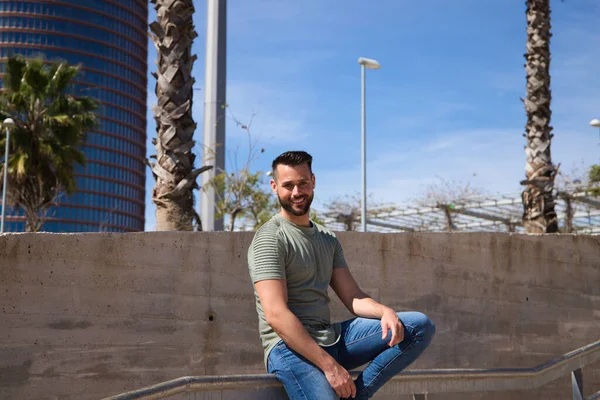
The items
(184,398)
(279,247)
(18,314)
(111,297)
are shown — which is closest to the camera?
(184,398)

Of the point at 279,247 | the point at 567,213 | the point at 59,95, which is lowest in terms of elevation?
the point at 279,247

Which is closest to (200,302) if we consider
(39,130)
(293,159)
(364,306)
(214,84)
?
(364,306)

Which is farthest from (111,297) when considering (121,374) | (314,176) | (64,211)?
(64,211)

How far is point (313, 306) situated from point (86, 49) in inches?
4744

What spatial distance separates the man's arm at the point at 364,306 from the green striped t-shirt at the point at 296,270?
6.5 inches

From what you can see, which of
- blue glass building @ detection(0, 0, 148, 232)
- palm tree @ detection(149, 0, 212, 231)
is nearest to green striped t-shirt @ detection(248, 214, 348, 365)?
palm tree @ detection(149, 0, 212, 231)

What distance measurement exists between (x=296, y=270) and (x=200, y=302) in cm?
271

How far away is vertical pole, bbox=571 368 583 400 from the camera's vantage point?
4422mm

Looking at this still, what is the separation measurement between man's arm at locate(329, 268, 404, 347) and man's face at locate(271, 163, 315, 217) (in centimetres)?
40

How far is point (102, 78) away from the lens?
118 metres

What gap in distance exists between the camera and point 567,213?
32.2m

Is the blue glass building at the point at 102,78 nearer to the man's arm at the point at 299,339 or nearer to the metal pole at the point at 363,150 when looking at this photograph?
the metal pole at the point at 363,150

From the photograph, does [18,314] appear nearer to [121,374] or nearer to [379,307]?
[121,374]

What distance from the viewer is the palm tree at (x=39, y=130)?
2594 centimetres
